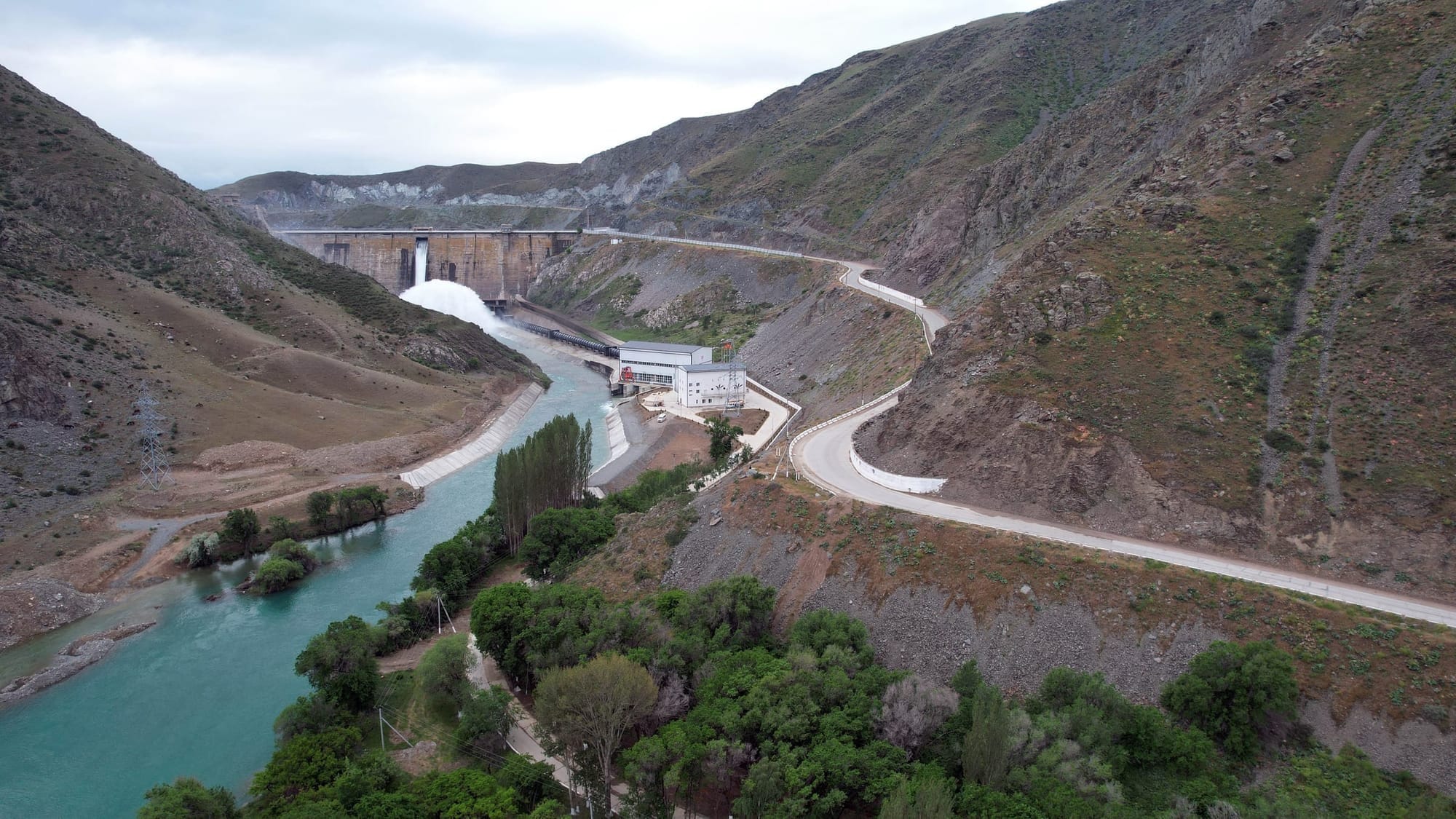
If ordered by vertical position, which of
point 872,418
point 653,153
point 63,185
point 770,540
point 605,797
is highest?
point 653,153

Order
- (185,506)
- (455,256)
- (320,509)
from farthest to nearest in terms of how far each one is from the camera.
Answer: (455,256), (185,506), (320,509)

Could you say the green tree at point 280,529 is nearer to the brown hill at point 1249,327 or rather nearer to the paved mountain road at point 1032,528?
→ the paved mountain road at point 1032,528

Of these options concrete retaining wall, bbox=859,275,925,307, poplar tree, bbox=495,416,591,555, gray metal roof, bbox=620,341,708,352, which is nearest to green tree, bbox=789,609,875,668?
poplar tree, bbox=495,416,591,555

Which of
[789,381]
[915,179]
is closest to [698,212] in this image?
[915,179]

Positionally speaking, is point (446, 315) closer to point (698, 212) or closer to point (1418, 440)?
point (698, 212)

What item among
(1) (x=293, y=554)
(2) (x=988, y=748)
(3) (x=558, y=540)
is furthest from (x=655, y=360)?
(2) (x=988, y=748)

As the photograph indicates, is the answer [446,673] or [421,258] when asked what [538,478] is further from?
[421,258]
